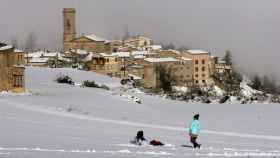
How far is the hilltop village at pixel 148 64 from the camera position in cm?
11912

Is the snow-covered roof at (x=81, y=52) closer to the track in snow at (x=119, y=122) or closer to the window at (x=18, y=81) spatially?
the window at (x=18, y=81)

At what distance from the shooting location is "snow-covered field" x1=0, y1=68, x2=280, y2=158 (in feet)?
62.8

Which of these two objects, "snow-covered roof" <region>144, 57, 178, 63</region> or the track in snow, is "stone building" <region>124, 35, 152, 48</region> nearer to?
"snow-covered roof" <region>144, 57, 178, 63</region>

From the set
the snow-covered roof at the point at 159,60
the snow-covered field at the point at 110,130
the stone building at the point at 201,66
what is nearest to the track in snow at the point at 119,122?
the snow-covered field at the point at 110,130

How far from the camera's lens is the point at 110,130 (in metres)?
28.0

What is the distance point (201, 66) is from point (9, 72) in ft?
326

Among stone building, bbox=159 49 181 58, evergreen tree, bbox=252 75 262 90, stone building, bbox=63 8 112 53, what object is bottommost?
evergreen tree, bbox=252 75 262 90

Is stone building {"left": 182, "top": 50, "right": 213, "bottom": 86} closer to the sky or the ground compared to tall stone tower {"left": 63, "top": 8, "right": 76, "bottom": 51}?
closer to the ground

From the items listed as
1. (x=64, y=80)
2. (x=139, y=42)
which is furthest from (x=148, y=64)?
(x=64, y=80)

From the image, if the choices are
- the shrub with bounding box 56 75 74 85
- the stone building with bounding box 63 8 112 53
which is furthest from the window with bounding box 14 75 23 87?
the stone building with bounding box 63 8 112 53

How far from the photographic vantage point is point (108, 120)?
3341 centimetres

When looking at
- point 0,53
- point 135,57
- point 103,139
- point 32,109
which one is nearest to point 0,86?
point 0,53

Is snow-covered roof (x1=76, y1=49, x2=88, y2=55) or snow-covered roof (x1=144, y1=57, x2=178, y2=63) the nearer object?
snow-covered roof (x1=76, y1=49, x2=88, y2=55)

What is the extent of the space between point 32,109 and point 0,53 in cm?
1288
